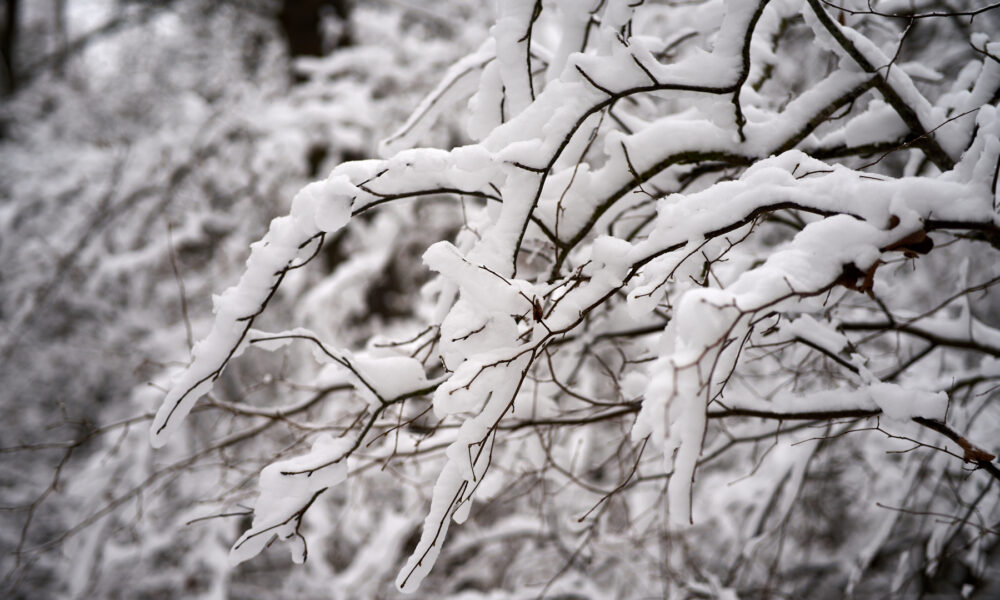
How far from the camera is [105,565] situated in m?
3.14

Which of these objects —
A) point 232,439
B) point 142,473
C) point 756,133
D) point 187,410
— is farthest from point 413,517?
point 756,133

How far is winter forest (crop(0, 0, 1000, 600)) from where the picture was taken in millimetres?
936

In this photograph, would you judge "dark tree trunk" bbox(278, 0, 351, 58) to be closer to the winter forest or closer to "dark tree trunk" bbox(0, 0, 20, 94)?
the winter forest

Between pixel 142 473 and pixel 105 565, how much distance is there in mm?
603

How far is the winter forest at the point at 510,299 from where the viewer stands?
936mm

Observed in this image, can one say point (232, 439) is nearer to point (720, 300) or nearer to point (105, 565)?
point (720, 300)

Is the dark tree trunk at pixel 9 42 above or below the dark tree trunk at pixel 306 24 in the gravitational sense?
below

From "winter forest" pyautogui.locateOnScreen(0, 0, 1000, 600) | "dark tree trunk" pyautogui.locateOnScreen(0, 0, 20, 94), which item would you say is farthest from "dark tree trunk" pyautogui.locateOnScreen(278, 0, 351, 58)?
"dark tree trunk" pyautogui.locateOnScreen(0, 0, 20, 94)

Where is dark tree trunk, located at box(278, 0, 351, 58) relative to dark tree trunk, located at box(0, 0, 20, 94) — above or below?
above

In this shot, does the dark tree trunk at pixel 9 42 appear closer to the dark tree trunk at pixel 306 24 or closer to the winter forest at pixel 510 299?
the winter forest at pixel 510 299

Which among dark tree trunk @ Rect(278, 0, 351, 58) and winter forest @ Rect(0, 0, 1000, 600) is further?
dark tree trunk @ Rect(278, 0, 351, 58)

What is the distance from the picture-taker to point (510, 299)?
0.93 metres

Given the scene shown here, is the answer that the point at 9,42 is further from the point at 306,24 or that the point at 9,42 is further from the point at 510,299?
the point at 510,299

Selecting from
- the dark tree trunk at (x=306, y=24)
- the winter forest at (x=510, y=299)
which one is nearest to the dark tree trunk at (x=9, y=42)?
the winter forest at (x=510, y=299)
